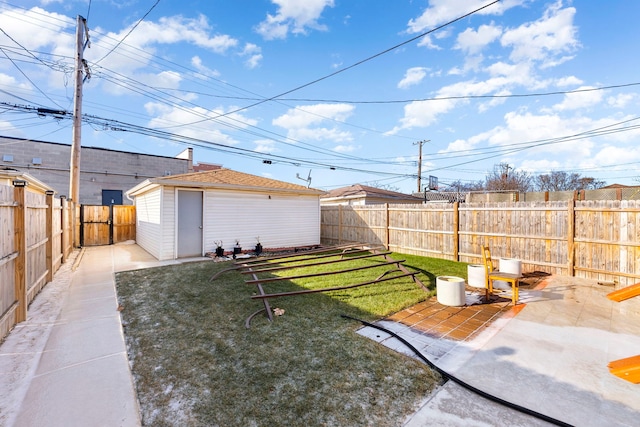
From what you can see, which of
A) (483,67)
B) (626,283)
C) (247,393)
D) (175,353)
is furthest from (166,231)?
(483,67)

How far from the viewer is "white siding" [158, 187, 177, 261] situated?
8.91 meters

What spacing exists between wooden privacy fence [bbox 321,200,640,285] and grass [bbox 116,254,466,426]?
4.50 m

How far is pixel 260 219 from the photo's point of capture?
11.0 metres

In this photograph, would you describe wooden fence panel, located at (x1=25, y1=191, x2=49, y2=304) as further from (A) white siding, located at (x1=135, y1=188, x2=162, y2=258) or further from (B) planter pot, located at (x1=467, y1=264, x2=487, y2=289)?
(B) planter pot, located at (x1=467, y1=264, x2=487, y2=289)

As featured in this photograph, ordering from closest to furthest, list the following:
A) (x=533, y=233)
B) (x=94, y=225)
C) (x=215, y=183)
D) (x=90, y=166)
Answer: (x=533, y=233), (x=215, y=183), (x=94, y=225), (x=90, y=166)

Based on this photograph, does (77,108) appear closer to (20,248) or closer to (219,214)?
(219,214)

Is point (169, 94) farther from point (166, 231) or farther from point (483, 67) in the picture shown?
point (483, 67)

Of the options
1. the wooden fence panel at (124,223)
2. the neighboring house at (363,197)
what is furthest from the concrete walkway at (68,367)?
the neighboring house at (363,197)

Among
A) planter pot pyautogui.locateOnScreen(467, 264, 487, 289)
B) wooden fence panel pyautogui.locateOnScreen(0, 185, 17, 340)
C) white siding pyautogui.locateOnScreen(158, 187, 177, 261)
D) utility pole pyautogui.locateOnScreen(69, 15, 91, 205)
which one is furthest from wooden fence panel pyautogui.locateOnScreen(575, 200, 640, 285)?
utility pole pyautogui.locateOnScreen(69, 15, 91, 205)

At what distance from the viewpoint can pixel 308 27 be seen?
1025 centimetres

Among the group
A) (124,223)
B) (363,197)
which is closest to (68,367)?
(124,223)

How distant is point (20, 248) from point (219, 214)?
605 cm

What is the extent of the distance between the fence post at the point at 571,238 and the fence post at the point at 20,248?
10906 millimetres

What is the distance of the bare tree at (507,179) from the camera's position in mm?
31953
